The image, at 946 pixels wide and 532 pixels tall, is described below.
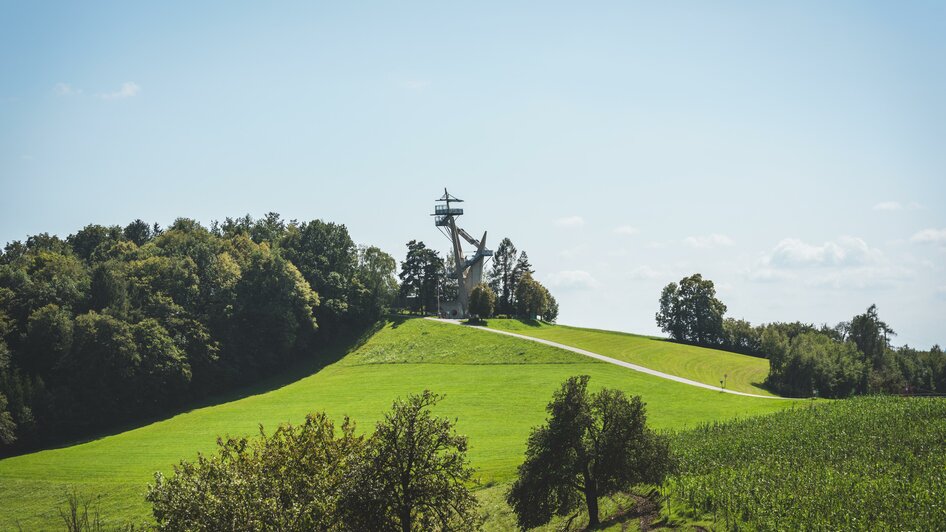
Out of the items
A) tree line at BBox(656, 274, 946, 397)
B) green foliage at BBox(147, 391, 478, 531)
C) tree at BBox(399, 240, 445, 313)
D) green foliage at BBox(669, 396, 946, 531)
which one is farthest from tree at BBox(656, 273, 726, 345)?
green foliage at BBox(147, 391, 478, 531)

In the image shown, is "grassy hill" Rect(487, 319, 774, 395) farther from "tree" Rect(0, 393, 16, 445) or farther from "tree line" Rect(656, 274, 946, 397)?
"tree" Rect(0, 393, 16, 445)

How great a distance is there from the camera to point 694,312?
112 m

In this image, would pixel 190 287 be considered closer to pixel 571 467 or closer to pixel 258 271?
pixel 258 271

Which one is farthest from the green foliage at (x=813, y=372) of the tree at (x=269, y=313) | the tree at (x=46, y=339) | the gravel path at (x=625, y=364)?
the tree at (x=46, y=339)

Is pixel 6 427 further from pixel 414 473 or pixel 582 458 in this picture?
pixel 582 458

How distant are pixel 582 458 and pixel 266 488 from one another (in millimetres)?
15333

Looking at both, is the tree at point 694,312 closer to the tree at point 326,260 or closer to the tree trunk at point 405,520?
the tree at point 326,260

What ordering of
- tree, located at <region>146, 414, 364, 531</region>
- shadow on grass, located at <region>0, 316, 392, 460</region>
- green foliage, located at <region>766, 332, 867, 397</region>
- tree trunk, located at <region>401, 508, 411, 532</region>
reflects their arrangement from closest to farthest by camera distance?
tree, located at <region>146, 414, 364, 531</region> → tree trunk, located at <region>401, 508, 411, 532</region> → shadow on grass, located at <region>0, 316, 392, 460</region> → green foliage, located at <region>766, 332, 867, 397</region>

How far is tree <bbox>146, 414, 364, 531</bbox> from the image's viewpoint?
2173cm

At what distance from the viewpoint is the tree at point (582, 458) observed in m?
31.5

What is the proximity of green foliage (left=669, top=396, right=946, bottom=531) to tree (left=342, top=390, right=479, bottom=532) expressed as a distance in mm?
11540

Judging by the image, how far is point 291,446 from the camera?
86.8 ft

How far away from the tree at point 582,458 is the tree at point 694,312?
273ft

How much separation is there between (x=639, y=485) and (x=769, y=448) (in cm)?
838
